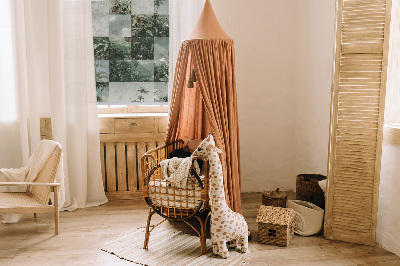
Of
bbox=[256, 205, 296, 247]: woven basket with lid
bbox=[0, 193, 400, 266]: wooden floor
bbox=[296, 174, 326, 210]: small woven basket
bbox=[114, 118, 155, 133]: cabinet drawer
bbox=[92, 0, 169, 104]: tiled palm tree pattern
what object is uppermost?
bbox=[92, 0, 169, 104]: tiled palm tree pattern

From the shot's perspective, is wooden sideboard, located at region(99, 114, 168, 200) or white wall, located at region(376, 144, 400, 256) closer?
white wall, located at region(376, 144, 400, 256)

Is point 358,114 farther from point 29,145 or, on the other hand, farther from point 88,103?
point 29,145

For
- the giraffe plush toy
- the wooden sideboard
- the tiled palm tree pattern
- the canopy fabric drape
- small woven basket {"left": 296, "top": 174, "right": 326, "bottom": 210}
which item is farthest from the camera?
the tiled palm tree pattern

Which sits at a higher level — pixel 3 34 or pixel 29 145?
pixel 3 34

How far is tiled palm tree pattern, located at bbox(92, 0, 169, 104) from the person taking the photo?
397 cm

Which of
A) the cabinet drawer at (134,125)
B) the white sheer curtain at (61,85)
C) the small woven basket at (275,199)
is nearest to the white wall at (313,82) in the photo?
the small woven basket at (275,199)

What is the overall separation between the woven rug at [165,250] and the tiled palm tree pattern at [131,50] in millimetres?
1673

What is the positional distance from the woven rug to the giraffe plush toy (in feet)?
0.33

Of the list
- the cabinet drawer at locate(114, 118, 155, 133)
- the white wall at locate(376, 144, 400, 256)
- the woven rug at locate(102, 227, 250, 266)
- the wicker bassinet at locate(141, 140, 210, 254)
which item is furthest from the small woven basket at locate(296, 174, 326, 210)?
the cabinet drawer at locate(114, 118, 155, 133)

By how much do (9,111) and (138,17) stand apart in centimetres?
165

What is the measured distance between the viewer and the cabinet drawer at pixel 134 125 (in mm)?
3793

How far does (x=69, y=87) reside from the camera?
3631 mm

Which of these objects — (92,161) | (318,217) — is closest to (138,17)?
(92,161)

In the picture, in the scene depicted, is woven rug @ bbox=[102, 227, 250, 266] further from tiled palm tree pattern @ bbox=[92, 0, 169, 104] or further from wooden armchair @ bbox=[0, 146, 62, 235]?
tiled palm tree pattern @ bbox=[92, 0, 169, 104]
